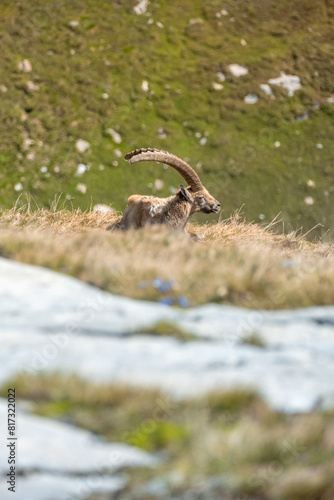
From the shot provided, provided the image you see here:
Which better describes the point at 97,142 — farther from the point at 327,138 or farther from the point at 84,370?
the point at 84,370

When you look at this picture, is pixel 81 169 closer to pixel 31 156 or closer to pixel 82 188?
pixel 82 188

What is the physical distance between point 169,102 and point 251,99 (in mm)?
3038

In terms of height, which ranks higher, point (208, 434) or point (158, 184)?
point (208, 434)

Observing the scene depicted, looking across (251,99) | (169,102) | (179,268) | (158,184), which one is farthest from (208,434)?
(251,99)

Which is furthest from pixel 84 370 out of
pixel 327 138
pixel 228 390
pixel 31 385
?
pixel 327 138

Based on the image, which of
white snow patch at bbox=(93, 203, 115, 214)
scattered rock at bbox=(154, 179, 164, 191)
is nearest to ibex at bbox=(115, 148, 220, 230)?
white snow patch at bbox=(93, 203, 115, 214)

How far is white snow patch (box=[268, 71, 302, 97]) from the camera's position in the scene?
23142mm

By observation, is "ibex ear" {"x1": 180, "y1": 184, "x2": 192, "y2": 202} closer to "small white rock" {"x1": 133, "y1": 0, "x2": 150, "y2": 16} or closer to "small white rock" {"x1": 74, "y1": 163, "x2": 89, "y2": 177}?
"small white rock" {"x1": 74, "y1": 163, "x2": 89, "y2": 177}

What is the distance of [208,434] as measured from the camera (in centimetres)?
360

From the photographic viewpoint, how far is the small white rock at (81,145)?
19781mm

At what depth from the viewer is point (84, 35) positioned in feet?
78.1

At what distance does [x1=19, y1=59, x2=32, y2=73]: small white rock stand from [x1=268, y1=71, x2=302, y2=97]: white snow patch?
8.66m

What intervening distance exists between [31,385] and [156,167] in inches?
626

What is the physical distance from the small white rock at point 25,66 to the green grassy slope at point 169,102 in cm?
14
